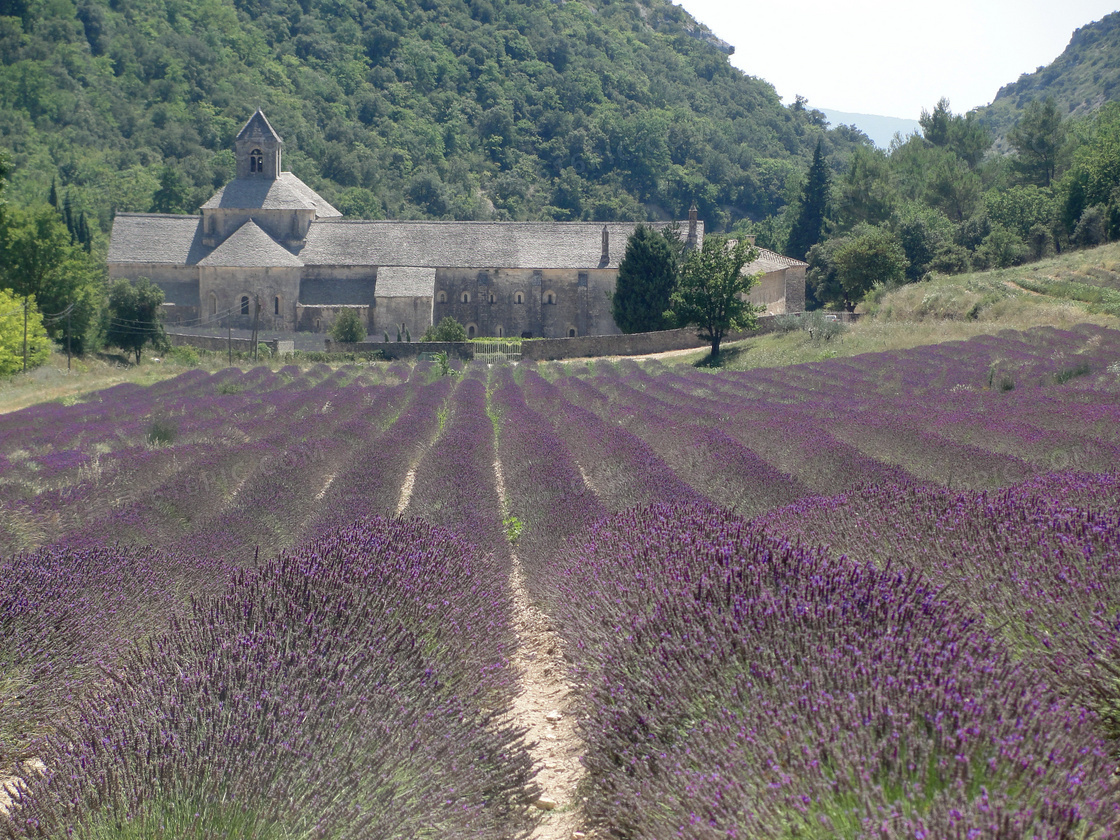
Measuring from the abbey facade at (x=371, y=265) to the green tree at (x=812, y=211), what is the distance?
12.7m

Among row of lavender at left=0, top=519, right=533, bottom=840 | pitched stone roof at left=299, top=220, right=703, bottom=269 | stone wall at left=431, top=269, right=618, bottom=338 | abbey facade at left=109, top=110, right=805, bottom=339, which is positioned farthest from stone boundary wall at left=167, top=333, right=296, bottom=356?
row of lavender at left=0, top=519, right=533, bottom=840

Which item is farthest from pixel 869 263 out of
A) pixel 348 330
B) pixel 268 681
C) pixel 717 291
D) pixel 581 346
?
pixel 268 681

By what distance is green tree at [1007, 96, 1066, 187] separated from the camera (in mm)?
62312

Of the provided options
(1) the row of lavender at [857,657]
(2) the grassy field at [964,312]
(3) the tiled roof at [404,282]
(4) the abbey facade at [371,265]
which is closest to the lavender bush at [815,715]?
(1) the row of lavender at [857,657]

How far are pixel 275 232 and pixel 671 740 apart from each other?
53445mm

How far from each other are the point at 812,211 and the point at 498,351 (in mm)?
33312

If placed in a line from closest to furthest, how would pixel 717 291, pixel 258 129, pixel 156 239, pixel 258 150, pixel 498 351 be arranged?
pixel 717 291, pixel 498 351, pixel 156 239, pixel 258 129, pixel 258 150

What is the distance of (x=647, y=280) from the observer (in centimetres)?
4353

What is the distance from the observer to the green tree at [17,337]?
1281 inches

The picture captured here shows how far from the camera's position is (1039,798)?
2.11 metres

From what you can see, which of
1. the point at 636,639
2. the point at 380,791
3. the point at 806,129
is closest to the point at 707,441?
the point at 636,639

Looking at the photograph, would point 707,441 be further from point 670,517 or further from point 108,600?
point 108,600

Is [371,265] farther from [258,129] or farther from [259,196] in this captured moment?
[258,129]

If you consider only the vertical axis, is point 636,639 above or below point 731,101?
below
